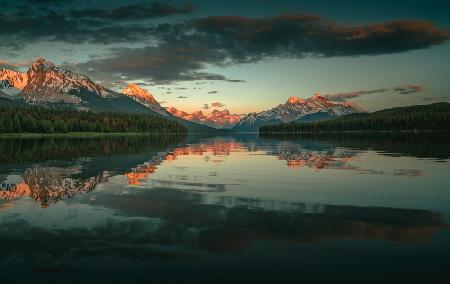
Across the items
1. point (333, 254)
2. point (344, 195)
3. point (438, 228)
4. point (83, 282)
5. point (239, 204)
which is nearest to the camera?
point (83, 282)

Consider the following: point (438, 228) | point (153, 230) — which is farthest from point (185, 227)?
point (438, 228)

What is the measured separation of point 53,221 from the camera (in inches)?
858

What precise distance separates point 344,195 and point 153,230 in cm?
1607

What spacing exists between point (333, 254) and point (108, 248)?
9665 millimetres

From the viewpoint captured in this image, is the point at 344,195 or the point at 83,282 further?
the point at 344,195

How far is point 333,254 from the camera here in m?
16.3

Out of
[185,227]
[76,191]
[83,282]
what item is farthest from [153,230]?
[76,191]

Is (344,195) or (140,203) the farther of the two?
(344,195)

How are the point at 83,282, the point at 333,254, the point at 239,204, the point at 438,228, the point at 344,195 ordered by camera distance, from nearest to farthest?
1. the point at 83,282
2. the point at 333,254
3. the point at 438,228
4. the point at 239,204
5. the point at 344,195

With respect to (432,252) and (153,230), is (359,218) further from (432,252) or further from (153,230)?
(153,230)

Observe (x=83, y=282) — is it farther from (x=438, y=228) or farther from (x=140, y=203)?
(x=438, y=228)

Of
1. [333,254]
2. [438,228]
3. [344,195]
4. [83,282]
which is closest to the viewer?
[83,282]

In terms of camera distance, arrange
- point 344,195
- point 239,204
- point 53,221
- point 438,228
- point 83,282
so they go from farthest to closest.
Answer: point 344,195 < point 239,204 < point 53,221 < point 438,228 < point 83,282

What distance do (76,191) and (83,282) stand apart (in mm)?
19503
